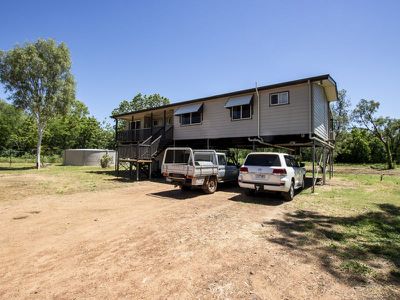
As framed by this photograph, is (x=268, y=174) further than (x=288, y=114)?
No

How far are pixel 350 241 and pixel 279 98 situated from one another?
36.8 ft

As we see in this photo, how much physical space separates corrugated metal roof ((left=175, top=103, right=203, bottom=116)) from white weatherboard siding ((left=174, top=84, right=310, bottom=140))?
539 millimetres

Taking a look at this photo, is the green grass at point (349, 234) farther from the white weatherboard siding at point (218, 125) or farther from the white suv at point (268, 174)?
the white weatherboard siding at point (218, 125)

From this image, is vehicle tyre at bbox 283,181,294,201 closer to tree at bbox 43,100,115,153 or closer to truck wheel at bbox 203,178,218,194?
truck wheel at bbox 203,178,218,194

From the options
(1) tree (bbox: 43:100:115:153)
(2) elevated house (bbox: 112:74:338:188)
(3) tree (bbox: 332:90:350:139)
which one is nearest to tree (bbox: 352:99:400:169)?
(3) tree (bbox: 332:90:350:139)

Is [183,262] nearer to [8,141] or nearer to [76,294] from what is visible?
[76,294]

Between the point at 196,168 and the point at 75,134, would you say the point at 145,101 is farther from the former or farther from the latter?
the point at 196,168

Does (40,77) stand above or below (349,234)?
above

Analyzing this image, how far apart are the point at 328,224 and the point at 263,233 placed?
2304 mm

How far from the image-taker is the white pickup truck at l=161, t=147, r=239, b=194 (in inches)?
450

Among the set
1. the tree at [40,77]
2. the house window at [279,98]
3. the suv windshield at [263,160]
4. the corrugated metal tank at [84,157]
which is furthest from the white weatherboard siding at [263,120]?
the corrugated metal tank at [84,157]

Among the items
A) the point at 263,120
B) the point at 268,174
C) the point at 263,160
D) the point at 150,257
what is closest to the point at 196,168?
the point at 263,160

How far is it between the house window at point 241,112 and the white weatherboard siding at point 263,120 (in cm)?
29

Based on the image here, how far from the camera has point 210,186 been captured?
1270 cm
